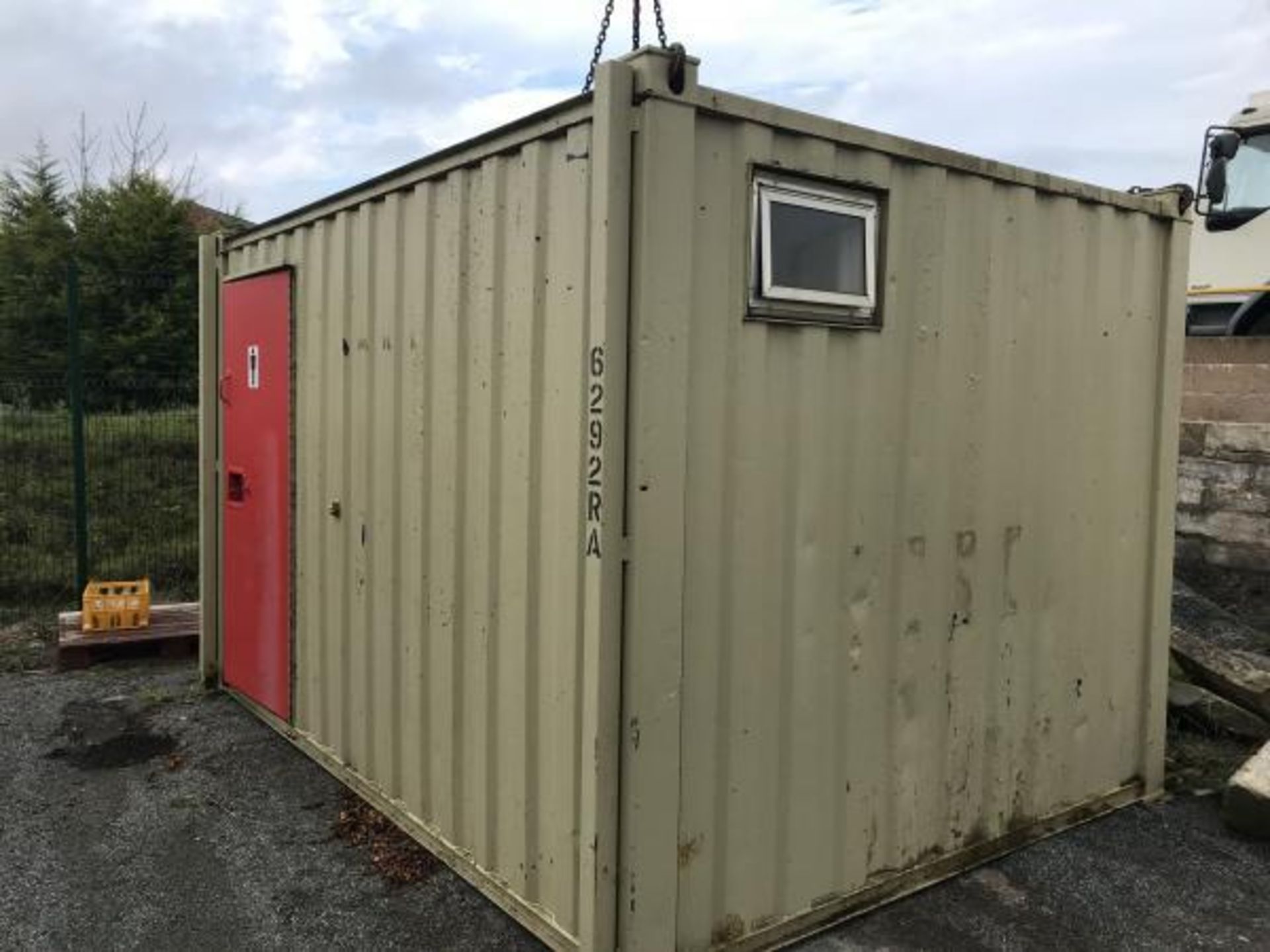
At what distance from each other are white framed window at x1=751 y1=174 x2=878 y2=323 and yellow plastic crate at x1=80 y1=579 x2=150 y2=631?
5.06 metres

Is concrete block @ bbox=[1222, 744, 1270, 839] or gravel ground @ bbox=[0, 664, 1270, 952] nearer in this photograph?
gravel ground @ bbox=[0, 664, 1270, 952]

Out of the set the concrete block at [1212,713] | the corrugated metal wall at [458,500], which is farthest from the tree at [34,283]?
the concrete block at [1212,713]

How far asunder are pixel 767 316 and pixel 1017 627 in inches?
65.5

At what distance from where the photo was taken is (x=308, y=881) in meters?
3.56

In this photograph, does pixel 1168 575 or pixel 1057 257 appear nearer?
pixel 1057 257

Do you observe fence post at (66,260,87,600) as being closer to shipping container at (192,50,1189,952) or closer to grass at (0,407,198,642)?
grass at (0,407,198,642)

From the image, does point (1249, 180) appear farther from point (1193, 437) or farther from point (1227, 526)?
point (1227, 526)

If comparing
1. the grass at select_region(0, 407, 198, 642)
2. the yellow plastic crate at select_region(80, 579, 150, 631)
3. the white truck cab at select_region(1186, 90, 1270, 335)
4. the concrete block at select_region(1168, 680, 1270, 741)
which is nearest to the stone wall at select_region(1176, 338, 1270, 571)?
the concrete block at select_region(1168, 680, 1270, 741)

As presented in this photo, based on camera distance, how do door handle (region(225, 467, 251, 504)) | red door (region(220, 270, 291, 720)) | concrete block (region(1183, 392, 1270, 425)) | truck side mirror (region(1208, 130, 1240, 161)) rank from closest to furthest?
red door (region(220, 270, 291, 720)) < door handle (region(225, 467, 251, 504)) < concrete block (region(1183, 392, 1270, 425)) < truck side mirror (region(1208, 130, 1240, 161))

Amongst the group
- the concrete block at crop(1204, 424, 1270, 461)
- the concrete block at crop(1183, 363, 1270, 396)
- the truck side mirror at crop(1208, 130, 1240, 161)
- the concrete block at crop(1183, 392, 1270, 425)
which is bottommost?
the concrete block at crop(1204, 424, 1270, 461)

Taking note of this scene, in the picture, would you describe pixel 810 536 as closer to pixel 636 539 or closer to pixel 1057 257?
pixel 636 539

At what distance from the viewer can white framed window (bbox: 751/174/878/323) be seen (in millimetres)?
2986

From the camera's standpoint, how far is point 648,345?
9.08 feet

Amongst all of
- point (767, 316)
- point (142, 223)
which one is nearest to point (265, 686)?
point (767, 316)
